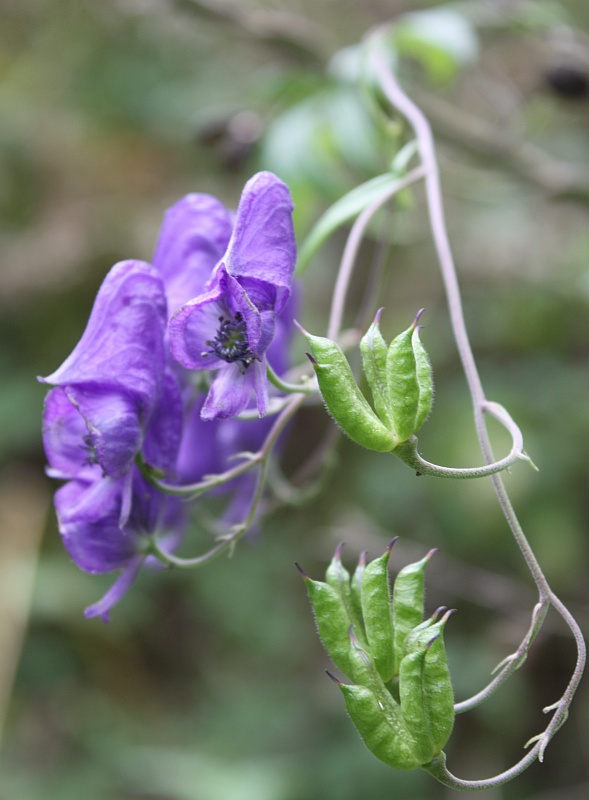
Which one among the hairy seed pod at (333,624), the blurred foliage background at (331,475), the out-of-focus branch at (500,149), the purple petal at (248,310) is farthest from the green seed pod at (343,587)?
the out-of-focus branch at (500,149)

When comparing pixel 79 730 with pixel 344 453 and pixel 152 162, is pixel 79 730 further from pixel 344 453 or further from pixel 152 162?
pixel 152 162

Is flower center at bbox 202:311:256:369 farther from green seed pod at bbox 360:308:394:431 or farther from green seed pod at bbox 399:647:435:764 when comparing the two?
green seed pod at bbox 399:647:435:764

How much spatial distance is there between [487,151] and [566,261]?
1.61 feet

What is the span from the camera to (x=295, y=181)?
0.97 m

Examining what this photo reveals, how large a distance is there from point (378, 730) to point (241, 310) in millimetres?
223

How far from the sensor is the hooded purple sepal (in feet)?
1.77

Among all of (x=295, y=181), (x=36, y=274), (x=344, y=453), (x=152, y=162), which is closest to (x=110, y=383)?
(x=295, y=181)

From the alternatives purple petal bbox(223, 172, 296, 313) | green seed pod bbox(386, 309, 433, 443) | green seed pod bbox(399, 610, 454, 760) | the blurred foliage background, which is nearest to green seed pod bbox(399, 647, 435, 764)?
green seed pod bbox(399, 610, 454, 760)

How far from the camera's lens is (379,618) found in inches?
17.3

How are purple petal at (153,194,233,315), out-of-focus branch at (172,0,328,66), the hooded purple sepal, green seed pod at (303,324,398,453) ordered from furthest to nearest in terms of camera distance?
out-of-focus branch at (172,0,328,66) → purple petal at (153,194,233,315) → the hooded purple sepal → green seed pod at (303,324,398,453)

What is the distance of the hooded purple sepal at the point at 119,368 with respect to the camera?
54 centimetres

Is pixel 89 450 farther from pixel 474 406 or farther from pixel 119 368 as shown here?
pixel 474 406

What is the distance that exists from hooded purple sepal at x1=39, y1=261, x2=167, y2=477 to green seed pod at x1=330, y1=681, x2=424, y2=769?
8.3 inches

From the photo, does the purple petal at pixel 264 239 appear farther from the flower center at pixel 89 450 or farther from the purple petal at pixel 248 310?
the flower center at pixel 89 450
